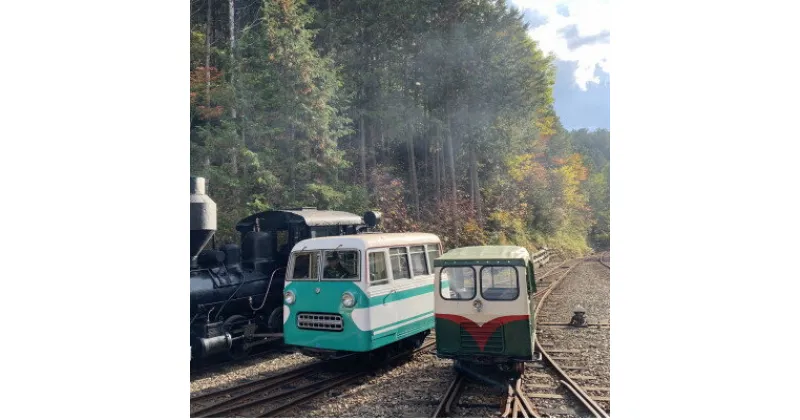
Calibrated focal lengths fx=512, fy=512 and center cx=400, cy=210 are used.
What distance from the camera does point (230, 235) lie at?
28.1 feet

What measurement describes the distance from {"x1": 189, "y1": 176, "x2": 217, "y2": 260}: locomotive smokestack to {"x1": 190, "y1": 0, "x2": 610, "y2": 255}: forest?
986 mm

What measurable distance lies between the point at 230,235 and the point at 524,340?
521cm

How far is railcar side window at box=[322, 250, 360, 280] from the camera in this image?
6355 mm

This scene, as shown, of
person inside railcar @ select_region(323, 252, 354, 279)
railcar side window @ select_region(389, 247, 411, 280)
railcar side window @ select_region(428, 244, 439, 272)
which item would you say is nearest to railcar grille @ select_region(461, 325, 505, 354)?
railcar side window @ select_region(389, 247, 411, 280)

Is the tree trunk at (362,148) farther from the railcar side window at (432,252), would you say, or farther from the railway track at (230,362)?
the railway track at (230,362)

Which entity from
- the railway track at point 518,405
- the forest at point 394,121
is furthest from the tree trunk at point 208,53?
the railway track at point 518,405

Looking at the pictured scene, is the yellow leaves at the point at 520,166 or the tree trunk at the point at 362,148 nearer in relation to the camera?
the yellow leaves at the point at 520,166

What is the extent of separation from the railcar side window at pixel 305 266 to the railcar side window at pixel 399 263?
100 centimetres

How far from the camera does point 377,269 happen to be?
21.3 feet

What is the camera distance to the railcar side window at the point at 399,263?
6820mm

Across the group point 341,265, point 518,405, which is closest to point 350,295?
point 341,265

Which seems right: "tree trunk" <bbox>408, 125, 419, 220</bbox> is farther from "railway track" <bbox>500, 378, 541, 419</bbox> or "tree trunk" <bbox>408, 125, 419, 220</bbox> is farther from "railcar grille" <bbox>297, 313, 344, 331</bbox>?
"railway track" <bbox>500, 378, 541, 419</bbox>

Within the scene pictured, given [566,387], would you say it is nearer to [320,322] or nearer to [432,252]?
[432,252]
